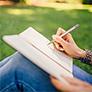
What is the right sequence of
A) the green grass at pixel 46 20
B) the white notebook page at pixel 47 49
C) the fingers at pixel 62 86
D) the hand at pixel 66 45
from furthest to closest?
the green grass at pixel 46 20 < the hand at pixel 66 45 < the white notebook page at pixel 47 49 < the fingers at pixel 62 86

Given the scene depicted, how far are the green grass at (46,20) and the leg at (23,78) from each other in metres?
1.54

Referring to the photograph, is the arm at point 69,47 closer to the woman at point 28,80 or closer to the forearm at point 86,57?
the forearm at point 86,57

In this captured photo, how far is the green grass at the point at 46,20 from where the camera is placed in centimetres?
303

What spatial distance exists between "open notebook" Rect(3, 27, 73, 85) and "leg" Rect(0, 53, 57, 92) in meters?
0.06

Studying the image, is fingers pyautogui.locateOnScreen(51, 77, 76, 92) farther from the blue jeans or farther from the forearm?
the forearm

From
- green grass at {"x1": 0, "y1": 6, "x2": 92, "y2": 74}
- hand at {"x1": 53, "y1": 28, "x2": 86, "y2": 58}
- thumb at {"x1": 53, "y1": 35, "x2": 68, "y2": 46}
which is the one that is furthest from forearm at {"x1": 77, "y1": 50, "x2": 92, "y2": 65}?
green grass at {"x1": 0, "y1": 6, "x2": 92, "y2": 74}

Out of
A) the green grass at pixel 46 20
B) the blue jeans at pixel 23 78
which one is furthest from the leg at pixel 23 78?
the green grass at pixel 46 20

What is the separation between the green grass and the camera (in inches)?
A: 119

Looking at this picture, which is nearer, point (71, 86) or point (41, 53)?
point (71, 86)

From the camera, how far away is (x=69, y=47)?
143 centimetres

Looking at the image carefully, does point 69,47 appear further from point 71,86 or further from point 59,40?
point 71,86

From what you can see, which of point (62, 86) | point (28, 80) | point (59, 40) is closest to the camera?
point (62, 86)

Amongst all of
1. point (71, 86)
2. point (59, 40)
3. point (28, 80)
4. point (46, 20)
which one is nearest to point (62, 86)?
point (71, 86)

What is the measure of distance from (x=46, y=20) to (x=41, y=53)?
7.44ft
